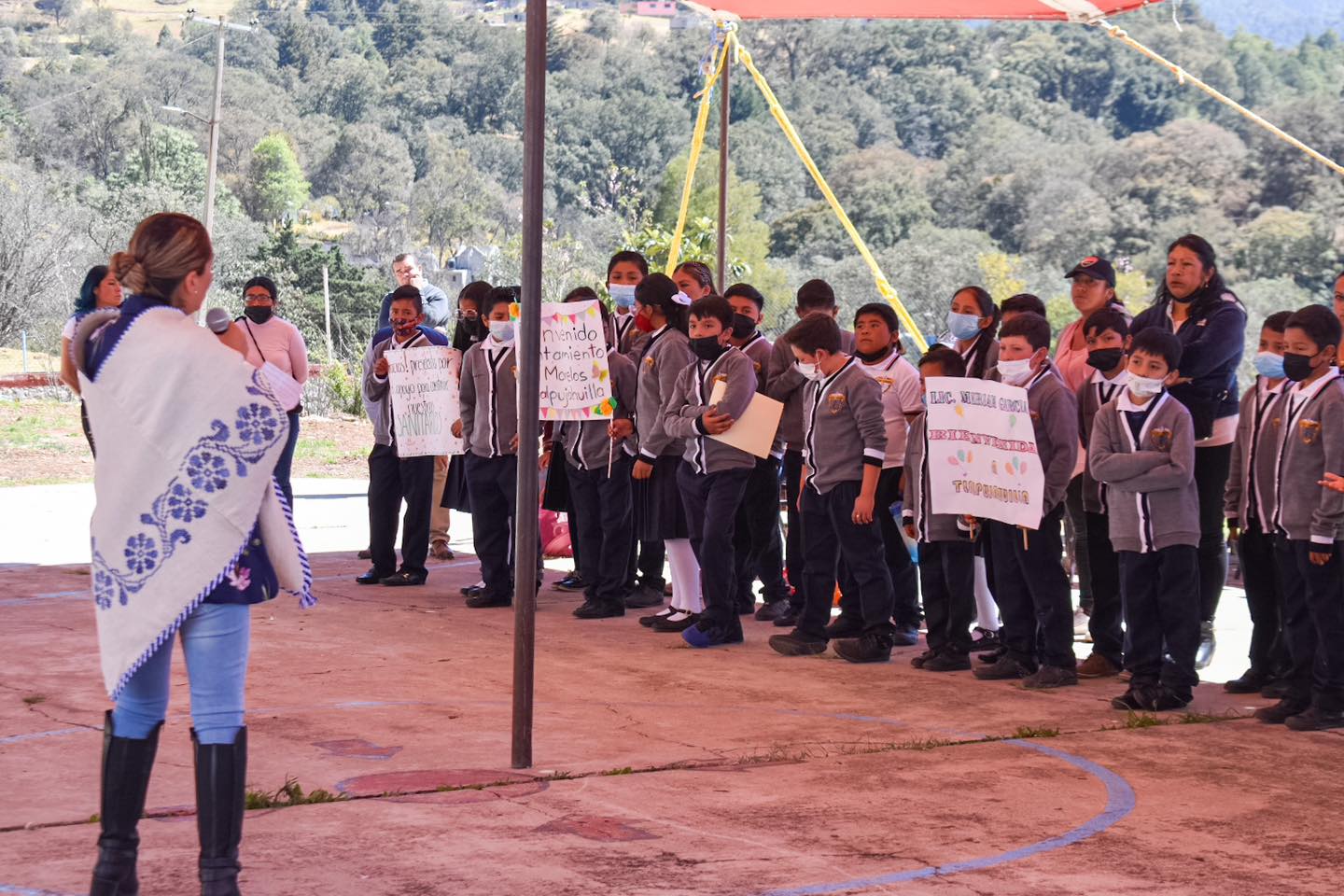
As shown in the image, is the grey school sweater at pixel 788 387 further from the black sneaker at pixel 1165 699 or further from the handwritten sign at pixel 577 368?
the black sneaker at pixel 1165 699

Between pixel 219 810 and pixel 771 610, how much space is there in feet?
21.5

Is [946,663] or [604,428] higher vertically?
[604,428]

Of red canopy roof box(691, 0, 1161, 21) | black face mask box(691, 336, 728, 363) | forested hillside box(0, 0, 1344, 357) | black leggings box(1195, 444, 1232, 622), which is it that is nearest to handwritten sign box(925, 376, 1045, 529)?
black leggings box(1195, 444, 1232, 622)

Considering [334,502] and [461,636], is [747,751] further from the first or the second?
[334,502]

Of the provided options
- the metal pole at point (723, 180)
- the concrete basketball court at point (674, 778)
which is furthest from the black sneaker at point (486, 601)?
the metal pole at point (723, 180)

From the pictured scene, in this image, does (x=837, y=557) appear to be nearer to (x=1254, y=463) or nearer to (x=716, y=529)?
(x=716, y=529)

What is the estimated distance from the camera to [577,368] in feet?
35.9

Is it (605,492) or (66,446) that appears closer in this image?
(605,492)

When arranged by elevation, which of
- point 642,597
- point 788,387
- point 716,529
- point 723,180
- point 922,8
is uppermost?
point 922,8

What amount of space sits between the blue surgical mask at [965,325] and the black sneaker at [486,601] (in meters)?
3.52

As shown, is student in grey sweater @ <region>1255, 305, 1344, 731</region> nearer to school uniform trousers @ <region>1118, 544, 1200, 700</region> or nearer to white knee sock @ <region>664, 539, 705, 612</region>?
school uniform trousers @ <region>1118, 544, 1200, 700</region>

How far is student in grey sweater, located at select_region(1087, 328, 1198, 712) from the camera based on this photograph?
8.01 meters

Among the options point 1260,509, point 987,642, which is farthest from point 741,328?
point 1260,509

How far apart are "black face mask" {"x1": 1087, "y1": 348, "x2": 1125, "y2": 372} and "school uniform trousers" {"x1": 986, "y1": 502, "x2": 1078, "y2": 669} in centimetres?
74
